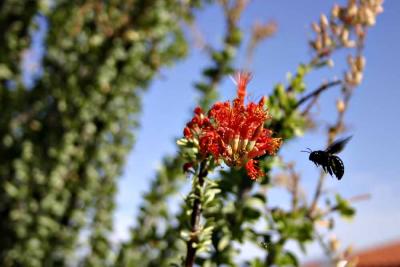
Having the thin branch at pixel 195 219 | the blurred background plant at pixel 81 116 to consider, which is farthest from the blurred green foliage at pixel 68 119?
the thin branch at pixel 195 219

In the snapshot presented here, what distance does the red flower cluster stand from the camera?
126cm

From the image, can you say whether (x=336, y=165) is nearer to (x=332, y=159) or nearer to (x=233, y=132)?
(x=332, y=159)

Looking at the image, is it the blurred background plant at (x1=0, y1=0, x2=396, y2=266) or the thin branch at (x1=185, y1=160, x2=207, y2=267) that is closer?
the thin branch at (x1=185, y1=160, x2=207, y2=267)

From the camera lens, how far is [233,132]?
1.29 m

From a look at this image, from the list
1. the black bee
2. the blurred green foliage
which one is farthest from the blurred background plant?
the black bee

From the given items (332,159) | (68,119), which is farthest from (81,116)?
(332,159)

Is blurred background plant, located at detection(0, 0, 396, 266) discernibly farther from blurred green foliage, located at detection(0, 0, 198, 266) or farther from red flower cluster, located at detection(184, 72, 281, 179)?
red flower cluster, located at detection(184, 72, 281, 179)

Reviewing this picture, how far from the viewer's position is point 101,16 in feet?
18.8

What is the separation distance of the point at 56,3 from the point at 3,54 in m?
0.94

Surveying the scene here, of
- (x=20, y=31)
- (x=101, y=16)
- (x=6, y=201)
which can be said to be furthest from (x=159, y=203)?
(x=20, y=31)

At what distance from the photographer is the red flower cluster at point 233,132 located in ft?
4.13

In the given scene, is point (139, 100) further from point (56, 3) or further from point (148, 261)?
point (148, 261)

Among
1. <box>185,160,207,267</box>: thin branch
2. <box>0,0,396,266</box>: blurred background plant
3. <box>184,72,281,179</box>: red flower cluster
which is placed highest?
<box>0,0,396,266</box>: blurred background plant

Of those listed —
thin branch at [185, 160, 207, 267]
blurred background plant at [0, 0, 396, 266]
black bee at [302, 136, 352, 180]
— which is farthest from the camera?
blurred background plant at [0, 0, 396, 266]
